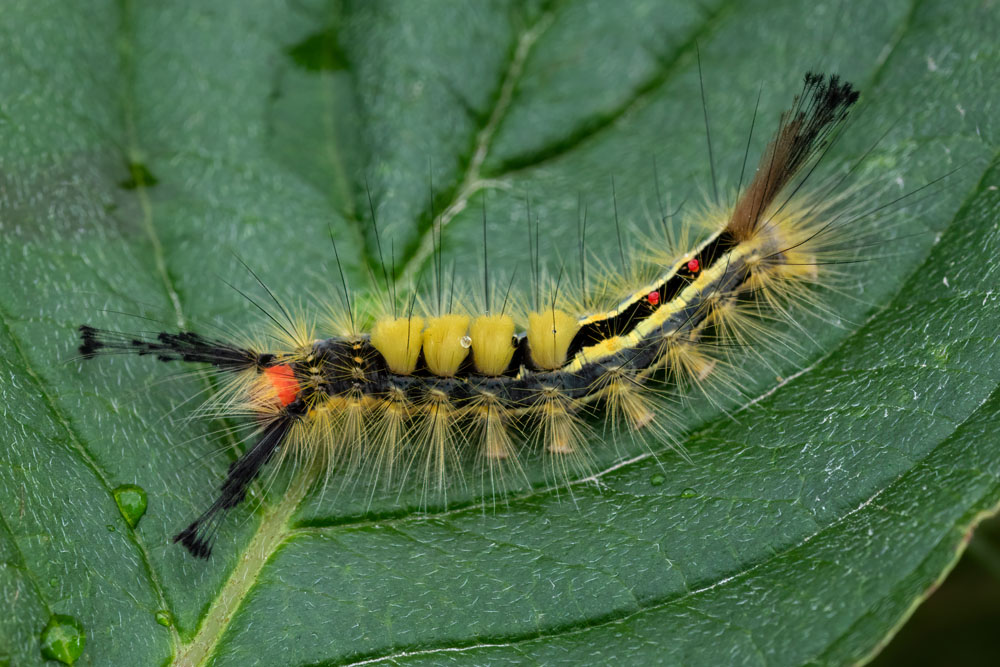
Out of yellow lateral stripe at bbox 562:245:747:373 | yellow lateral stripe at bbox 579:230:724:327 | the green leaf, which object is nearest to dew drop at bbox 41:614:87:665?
the green leaf

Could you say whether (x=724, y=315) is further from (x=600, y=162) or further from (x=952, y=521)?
(x=952, y=521)

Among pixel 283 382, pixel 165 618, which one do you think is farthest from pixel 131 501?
pixel 283 382

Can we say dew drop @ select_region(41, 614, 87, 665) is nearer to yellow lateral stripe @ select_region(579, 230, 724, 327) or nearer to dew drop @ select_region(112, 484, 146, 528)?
dew drop @ select_region(112, 484, 146, 528)

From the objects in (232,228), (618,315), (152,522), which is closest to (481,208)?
(618,315)

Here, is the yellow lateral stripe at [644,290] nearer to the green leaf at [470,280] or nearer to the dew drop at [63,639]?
the green leaf at [470,280]

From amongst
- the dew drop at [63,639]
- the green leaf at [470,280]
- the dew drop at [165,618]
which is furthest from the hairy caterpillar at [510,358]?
the dew drop at [63,639]

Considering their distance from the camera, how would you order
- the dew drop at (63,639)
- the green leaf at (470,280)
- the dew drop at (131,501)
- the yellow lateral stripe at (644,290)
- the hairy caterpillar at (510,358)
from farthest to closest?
the yellow lateral stripe at (644,290) < the hairy caterpillar at (510,358) < the dew drop at (131,501) < the green leaf at (470,280) < the dew drop at (63,639)
